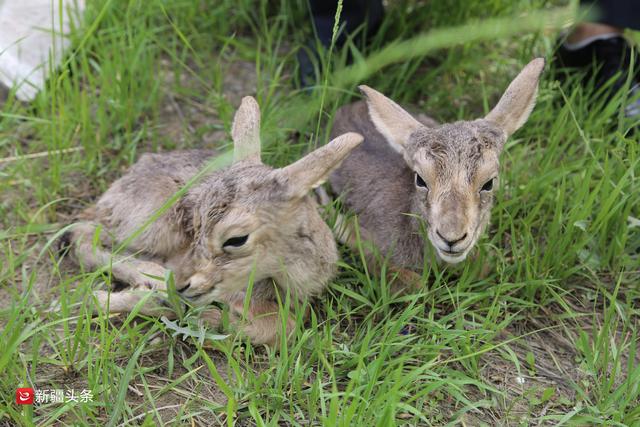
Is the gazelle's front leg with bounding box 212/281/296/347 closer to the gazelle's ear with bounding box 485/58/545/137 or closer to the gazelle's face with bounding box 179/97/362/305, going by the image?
the gazelle's face with bounding box 179/97/362/305

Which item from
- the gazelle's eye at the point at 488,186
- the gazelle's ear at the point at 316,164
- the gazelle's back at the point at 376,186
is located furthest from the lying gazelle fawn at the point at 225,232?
the gazelle's eye at the point at 488,186

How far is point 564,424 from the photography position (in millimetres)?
3402

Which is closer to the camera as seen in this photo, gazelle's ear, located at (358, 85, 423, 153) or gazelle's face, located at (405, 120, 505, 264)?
gazelle's face, located at (405, 120, 505, 264)

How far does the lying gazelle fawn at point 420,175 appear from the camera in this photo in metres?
3.57

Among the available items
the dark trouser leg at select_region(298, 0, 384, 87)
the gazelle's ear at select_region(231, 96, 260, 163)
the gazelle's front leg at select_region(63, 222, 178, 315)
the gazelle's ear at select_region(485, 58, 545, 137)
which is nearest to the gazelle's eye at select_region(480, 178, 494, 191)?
the gazelle's ear at select_region(485, 58, 545, 137)

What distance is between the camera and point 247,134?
3943mm

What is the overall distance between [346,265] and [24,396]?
5.47ft

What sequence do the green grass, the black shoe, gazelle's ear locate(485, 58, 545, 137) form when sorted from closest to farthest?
the green grass < gazelle's ear locate(485, 58, 545, 137) < the black shoe

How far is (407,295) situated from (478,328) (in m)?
0.39

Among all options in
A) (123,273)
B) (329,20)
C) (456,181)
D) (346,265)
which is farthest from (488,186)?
(329,20)

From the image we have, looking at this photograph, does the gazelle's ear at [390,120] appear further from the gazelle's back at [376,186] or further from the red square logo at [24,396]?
the red square logo at [24,396]

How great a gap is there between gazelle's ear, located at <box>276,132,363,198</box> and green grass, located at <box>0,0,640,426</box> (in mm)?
359

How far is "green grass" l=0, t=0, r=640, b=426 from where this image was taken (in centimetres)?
334

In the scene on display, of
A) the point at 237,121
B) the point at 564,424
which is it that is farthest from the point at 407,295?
the point at 237,121
